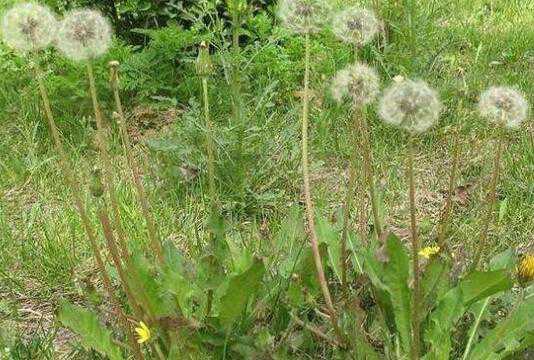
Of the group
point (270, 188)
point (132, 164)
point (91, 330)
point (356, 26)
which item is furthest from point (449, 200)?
point (270, 188)

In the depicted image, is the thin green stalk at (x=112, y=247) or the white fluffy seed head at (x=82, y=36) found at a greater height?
the white fluffy seed head at (x=82, y=36)

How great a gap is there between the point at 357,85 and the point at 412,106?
1.15 feet

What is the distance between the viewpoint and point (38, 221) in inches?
116

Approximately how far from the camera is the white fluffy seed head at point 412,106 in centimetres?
145

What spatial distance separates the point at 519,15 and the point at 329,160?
2.30 metres

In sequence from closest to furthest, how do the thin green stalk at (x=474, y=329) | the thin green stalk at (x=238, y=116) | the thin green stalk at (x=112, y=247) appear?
1. the thin green stalk at (x=112, y=247)
2. the thin green stalk at (x=474, y=329)
3. the thin green stalk at (x=238, y=116)

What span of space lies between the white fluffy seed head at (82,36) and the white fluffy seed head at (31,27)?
0.03 m

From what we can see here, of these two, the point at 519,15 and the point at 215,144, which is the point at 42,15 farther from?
the point at 519,15

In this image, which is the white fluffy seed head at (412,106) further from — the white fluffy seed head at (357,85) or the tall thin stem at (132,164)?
the tall thin stem at (132,164)

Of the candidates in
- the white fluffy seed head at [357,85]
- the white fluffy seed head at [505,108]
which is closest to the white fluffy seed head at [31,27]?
the white fluffy seed head at [357,85]

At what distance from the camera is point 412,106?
146 cm

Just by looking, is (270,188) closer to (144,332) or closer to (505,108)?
(144,332)

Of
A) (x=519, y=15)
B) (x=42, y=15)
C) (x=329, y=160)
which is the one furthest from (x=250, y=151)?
(x=519, y=15)

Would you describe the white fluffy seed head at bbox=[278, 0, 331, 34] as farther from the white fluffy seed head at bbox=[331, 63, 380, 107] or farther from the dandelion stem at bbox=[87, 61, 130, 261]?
the dandelion stem at bbox=[87, 61, 130, 261]
